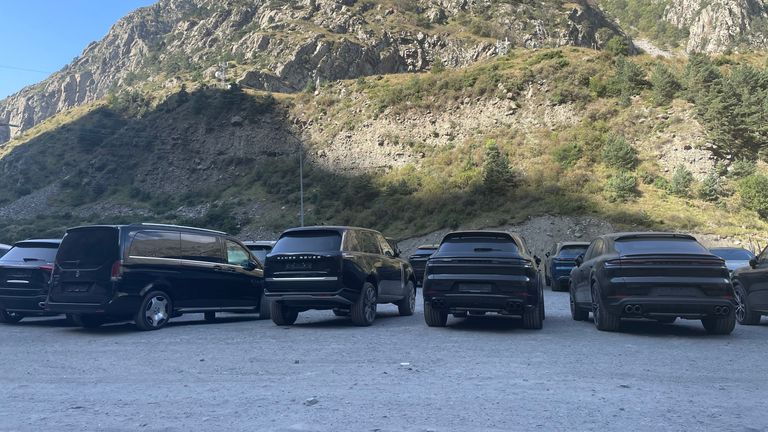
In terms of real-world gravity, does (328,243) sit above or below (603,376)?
above

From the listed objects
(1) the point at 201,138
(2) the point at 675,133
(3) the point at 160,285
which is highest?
(1) the point at 201,138

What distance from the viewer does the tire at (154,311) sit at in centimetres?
1121

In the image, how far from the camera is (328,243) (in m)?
11.6

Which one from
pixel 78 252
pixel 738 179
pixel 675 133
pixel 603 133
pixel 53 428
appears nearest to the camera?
pixel 53 428

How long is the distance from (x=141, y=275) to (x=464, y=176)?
38894 mm

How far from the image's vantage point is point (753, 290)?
464 inches

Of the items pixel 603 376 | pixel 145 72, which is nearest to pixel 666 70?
pixel 603 376

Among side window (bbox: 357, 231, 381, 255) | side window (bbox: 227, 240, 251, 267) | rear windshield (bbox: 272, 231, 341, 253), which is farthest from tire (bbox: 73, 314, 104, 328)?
side window (bbox: 357, 231, 381, 255)

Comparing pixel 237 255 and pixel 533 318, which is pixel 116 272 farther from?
pixel 533 318

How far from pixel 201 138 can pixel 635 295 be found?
66747 mm

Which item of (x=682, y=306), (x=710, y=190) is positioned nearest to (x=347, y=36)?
(x=710, y=190)

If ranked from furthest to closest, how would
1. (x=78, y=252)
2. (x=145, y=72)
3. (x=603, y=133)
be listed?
(x=145, y=72) < (x=603, y=133) < (x=78, y=252)

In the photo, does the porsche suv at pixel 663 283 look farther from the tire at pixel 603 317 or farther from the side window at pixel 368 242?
the side window at pixel 368 242

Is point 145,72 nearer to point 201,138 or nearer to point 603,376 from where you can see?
point 201,138
